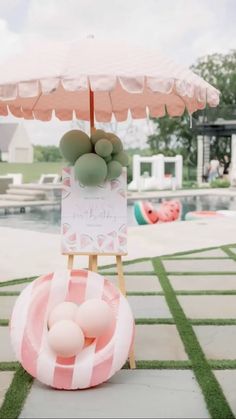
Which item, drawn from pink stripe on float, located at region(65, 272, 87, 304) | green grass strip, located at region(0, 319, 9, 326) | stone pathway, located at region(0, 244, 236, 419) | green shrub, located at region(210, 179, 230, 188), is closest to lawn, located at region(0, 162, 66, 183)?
green shrub, located at region(210, 179, 230, 188)

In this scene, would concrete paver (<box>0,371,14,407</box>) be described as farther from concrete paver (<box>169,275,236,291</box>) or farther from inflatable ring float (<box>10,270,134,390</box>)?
concrete paver (<box>169,275,236,291</box>)

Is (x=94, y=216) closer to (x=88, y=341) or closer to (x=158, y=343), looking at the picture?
(x=88, y=341)

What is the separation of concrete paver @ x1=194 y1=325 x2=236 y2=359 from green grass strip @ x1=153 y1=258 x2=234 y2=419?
5cm

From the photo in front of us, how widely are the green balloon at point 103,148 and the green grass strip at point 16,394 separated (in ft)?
4.53

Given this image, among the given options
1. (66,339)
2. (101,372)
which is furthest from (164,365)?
(66,339)

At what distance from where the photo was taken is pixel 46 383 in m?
3.16

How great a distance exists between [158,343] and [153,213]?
8801 mm

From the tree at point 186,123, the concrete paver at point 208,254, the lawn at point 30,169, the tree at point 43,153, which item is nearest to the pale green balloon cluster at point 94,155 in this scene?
the concrete paver at point 208,254

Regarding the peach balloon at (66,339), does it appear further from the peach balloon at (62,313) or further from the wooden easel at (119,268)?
the wooden easel at (119,268)

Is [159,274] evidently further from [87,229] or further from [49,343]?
[49,343]

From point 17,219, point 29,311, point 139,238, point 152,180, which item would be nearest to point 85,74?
point 29,311

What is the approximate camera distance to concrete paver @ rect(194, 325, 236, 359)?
3768 millimetres

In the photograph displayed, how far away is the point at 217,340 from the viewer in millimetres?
4043

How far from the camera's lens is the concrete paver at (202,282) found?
564 cm
